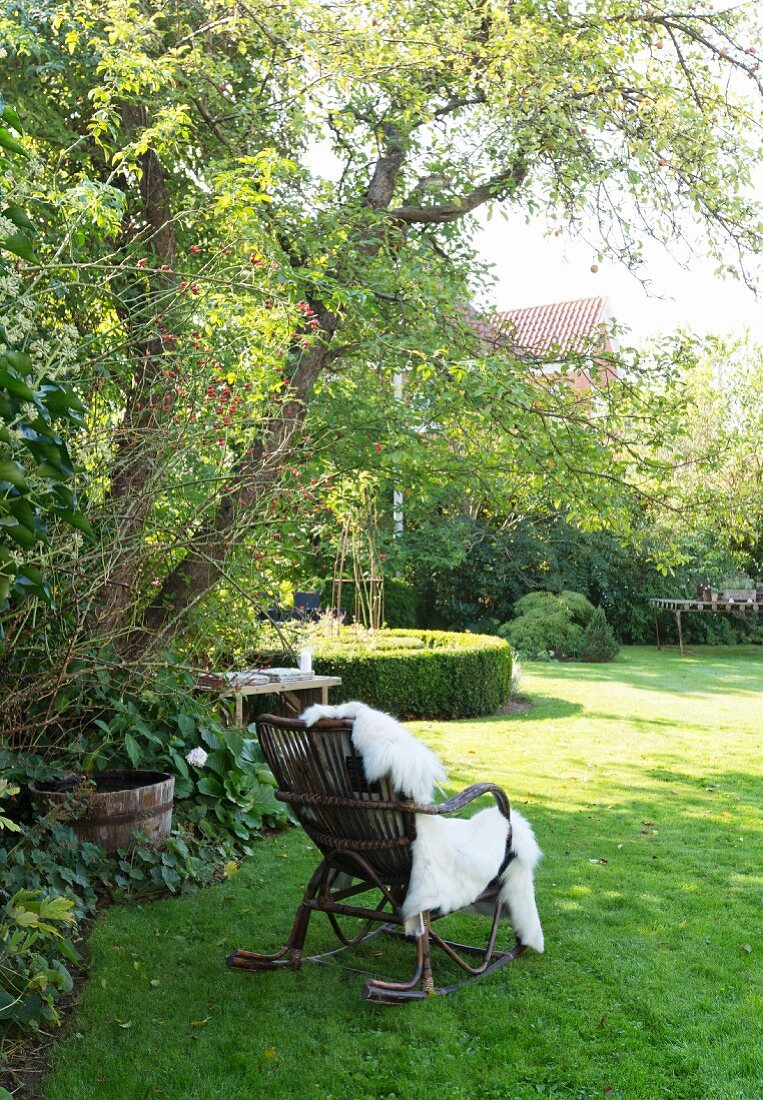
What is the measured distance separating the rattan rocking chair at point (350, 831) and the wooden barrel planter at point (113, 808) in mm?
932

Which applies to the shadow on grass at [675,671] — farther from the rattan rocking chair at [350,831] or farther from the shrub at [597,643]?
the rattan rocking chair at [350,831]

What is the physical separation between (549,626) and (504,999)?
13.2 metres

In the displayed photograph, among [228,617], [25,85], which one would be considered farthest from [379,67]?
[228,617]

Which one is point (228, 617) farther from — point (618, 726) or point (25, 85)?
point (618, 726)

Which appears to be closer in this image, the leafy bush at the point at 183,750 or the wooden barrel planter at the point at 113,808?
the wooden barrel planter at the point at 113,808

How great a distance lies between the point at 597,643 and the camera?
15945mm

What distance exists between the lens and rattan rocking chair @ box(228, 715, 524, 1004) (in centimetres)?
344

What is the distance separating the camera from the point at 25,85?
6.94m

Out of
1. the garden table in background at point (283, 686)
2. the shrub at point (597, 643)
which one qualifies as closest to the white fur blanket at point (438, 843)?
the garden table in background at point (283, 686)

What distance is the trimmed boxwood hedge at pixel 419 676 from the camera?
10109mm

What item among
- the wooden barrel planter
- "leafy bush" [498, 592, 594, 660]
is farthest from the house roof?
the wooden barrel planter

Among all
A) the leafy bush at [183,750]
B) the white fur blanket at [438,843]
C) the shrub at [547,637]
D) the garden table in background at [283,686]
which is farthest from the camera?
the shrub at [547,637]

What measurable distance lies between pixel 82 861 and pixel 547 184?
5803 mm

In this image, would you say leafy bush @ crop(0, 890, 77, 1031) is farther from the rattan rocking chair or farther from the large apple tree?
the large apple tree
